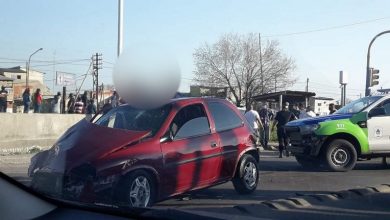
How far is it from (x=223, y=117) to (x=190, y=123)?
2.79 feet

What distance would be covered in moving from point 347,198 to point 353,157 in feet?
22.5

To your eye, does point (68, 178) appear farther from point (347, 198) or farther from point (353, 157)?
point (353, 157)

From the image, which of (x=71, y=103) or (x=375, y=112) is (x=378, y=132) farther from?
(x=71, y=103)

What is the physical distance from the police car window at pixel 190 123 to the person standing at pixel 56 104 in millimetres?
1383

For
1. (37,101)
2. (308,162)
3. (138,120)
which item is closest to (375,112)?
(308,162)

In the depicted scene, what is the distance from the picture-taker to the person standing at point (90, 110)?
6816 mm

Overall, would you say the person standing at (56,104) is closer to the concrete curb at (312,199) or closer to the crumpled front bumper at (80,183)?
the crumpled front bumper at (80,183)

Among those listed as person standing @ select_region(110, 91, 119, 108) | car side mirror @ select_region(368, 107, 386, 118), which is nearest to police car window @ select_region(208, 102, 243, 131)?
person standing @ select_region(110, 91, 119, 108)

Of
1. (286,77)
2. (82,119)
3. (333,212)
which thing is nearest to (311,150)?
(82,119)

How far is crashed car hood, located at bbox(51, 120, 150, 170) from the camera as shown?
5.34m

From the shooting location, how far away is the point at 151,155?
19.6 ft

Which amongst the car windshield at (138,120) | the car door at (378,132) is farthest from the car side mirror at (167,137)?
the car door at (378,132)

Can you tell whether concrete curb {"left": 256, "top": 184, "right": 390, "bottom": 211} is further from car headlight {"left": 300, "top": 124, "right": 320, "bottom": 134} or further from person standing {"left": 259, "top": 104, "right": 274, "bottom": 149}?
person standing {"left": 259, "top": 104, "right": 274, "bottom": 149}

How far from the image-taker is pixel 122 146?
228 inches
